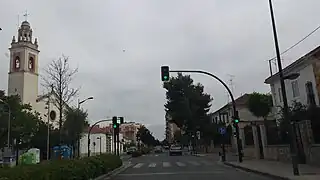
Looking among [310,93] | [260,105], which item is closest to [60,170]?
[310,93]

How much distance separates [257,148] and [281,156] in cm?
606

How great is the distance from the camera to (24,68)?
3314 inches

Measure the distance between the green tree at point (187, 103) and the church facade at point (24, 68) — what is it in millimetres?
26986

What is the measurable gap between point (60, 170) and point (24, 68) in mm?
74348

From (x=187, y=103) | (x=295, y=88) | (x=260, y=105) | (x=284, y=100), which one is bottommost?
(x=284, y=100)

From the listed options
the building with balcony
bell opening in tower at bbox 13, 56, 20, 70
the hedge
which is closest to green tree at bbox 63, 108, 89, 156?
the building with balcony

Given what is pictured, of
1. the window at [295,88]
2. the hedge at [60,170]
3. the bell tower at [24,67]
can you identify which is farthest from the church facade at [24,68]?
the hedge at [60,170]

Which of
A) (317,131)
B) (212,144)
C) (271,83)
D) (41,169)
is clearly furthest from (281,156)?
(212,144)

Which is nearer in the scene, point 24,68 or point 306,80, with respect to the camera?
point 306,80

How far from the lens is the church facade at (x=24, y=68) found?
83.7 metres

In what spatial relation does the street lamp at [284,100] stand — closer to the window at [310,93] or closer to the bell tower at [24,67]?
the window at [310,93]

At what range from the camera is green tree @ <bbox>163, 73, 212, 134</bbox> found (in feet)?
235

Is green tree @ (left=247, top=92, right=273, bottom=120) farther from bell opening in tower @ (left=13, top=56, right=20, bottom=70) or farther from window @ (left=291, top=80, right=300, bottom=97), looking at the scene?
bell opening in tower @ (left=13, top=56, right=20, bottom=70)

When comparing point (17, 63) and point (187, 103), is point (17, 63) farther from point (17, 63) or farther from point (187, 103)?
point (187, 103)
